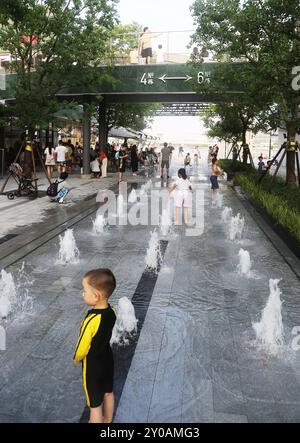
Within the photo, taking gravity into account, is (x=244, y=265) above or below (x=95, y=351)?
below

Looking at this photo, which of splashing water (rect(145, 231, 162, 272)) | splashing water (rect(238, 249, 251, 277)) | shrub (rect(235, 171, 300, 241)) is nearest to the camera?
splashing water (rect(238, 249, 251, 277))

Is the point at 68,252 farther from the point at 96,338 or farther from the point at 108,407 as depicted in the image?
the point at 96,338

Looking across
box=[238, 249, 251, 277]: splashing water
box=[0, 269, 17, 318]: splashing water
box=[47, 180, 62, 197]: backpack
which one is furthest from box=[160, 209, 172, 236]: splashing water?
box=[0, 269, 17, 318]: splashing water

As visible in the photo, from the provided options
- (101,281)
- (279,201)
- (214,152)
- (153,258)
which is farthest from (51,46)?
(101,281)

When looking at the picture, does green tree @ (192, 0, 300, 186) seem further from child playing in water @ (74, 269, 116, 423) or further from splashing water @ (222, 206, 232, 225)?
child playing in water @ (74, 269, 116, 423)

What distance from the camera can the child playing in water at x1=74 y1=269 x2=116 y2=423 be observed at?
320 centimetres

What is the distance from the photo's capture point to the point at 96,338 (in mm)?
3193

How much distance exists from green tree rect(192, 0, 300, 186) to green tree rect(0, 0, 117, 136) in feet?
14.2

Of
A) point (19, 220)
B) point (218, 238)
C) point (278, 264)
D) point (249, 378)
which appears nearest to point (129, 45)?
point (19, 220)

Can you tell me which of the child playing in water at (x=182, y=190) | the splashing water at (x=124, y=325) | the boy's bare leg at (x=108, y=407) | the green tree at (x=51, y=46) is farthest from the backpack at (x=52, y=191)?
the boy's bare leg at (x=108, y=407)

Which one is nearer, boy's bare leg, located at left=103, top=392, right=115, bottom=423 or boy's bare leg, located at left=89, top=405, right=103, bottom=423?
boy's bare leg, located at left=89, top=405, right=103, bottom=423

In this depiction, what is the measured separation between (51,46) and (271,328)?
558 inches

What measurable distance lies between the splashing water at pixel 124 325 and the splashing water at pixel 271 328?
143 cm

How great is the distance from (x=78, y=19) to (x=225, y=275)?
12.7m
